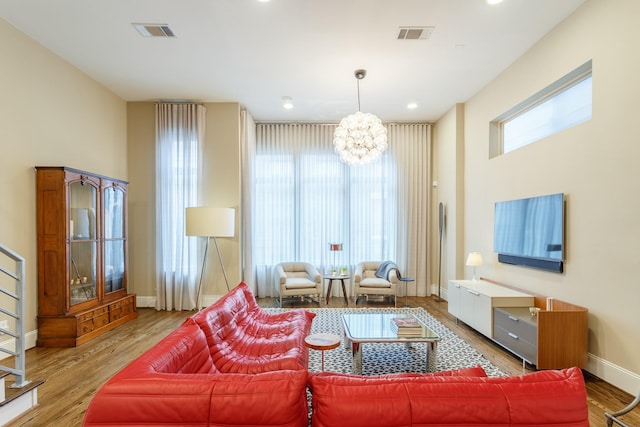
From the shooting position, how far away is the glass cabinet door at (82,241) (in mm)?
3898

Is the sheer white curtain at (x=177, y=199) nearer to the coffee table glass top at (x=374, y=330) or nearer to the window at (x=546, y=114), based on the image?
the coffee table glass top at (x=374, y=330)

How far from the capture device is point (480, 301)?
393cm

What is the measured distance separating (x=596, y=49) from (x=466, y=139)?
2.53m

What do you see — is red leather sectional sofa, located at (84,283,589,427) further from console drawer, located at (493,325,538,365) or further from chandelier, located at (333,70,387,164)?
chandelier, located at (333,70,387,164)

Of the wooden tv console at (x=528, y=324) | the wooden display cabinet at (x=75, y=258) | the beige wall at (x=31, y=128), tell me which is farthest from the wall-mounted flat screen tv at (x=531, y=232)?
the beige wall at (x=31, y=128)

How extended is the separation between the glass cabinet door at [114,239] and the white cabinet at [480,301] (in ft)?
15.5

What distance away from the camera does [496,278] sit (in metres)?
4.52

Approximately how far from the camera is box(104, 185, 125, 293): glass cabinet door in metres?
4.48

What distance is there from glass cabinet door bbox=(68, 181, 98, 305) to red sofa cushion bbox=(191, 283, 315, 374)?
211 centimetres

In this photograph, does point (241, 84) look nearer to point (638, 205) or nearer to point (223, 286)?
point (223, 286)

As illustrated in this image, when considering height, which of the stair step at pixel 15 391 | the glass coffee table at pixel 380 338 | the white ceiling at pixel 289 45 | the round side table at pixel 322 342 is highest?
the white ceiling at pixel 289 45

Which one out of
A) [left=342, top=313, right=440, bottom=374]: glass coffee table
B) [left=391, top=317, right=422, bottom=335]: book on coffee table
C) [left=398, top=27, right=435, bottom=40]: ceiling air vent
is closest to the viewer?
[left=342, top=313, right=440, bottom=374]: glass coffee table

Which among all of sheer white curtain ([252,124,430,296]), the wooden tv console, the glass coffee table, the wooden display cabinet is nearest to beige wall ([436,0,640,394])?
the wooden tv console

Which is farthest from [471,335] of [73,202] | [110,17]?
[110,17]
